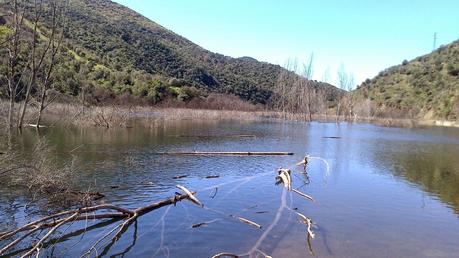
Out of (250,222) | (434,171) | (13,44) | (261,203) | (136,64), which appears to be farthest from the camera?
(136,64)

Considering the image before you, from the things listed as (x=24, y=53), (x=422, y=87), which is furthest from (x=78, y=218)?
(x=422, y=87)

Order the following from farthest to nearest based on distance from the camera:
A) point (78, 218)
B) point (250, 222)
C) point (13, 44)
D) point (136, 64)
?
point (136, 64) → point (13, 44) → point (250, 222) → point (78, 218)

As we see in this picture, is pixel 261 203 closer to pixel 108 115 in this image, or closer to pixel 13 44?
pixel 13 44

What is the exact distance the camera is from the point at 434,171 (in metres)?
23.3

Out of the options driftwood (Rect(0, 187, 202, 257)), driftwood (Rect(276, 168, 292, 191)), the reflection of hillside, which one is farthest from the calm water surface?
driftwood (Rect(276, 168, 292, 191))

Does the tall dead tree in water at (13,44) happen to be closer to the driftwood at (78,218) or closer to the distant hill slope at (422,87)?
the driftwood at (78,218)

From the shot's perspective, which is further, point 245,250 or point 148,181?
point 148,181

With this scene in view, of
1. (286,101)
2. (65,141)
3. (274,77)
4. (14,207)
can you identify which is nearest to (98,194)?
(14,207)

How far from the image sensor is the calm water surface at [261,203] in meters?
10.3

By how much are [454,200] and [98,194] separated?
13.0m

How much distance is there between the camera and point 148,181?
16188mm

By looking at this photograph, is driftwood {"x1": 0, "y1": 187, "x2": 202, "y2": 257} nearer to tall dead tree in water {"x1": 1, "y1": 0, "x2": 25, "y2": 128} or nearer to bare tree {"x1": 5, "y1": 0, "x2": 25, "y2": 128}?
tall dead tree in water {"x1": 1, "y1": 0, "x2": 25, "y2": 128}

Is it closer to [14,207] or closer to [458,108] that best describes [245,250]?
[14,207]

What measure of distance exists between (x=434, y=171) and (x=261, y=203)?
1327 centimetres
